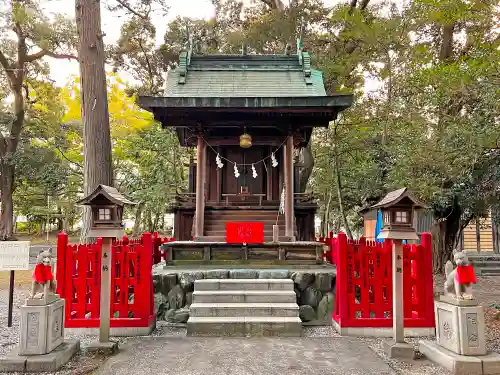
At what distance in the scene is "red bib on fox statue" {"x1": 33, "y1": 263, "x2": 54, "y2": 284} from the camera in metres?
5.05

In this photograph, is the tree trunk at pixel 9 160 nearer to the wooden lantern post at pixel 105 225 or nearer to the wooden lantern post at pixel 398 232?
the wooden lantern post at pixel 105 225

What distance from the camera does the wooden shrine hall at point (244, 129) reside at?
31.9 ft

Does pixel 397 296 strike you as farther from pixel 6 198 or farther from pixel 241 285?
pixel 6 198

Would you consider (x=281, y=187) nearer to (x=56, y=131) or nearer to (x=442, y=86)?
(x=442, y=86)

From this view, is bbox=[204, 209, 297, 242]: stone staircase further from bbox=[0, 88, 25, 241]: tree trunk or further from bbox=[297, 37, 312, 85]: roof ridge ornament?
bbox=[0, 88, 25, 241]: tree trunk

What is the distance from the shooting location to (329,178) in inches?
791

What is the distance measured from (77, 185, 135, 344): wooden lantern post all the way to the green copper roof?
5.54 metres

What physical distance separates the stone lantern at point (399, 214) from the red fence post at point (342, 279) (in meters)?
1.06

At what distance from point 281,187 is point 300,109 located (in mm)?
2968

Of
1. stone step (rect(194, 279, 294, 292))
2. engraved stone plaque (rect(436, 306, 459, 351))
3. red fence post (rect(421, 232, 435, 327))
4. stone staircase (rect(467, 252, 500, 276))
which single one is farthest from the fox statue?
stone staircase (rect(467, 252, 500, 276))

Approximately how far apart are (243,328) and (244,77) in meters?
8.10

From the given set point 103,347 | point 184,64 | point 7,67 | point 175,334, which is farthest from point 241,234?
point 7,67

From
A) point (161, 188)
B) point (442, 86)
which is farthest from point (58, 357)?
point (161, 188)

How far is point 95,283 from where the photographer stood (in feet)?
22.3
